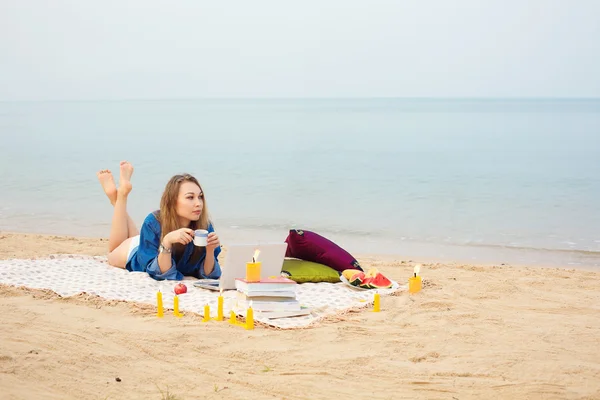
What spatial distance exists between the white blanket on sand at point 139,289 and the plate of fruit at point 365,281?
2.5 inches

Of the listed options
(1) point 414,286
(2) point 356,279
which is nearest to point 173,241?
(2) point 356,279

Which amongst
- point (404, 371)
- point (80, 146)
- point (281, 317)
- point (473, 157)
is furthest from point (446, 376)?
point (80, 146)

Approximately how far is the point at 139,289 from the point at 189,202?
37.7 inches

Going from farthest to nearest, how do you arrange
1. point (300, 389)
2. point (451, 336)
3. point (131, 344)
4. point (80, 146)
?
point (80, 146) < point (451, 336) < point (131, 344) < point (300, 389)

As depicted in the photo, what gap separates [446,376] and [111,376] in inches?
82.1

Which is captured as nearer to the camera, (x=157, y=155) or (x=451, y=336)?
(x=451, y=336)

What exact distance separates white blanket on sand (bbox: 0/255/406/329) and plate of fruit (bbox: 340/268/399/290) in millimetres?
64

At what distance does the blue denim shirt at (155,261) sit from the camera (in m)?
7.01

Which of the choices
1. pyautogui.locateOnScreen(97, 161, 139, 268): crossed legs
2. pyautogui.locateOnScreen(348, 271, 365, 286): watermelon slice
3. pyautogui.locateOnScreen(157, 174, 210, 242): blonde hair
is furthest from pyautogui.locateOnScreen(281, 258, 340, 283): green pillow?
pyautogui.locateOnScreen(97, 161, 139, 268): crossed legs

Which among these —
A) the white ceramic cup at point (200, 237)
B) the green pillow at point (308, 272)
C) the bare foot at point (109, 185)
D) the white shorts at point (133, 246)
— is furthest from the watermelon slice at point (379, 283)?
the bare foot at point (109, 185)

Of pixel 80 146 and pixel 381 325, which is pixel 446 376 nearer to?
pixel 381 325

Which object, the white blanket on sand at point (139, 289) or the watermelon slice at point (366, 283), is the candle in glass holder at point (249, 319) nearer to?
the white blanket on sand at point (139, 289)

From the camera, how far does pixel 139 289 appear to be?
6594 mm

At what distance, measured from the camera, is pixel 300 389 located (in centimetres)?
424
